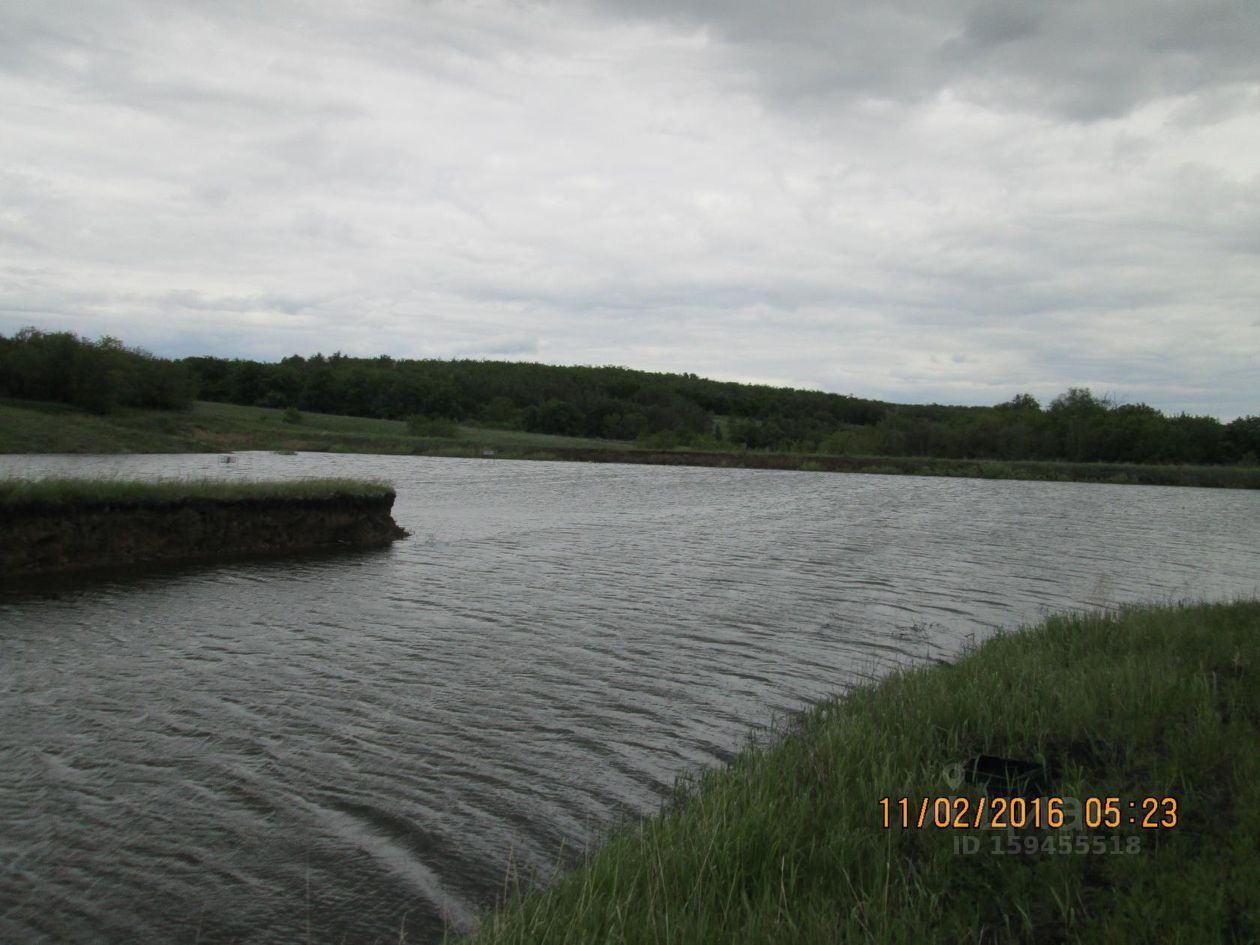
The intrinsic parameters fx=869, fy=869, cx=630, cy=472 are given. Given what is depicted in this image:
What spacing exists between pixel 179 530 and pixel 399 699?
10.9 m

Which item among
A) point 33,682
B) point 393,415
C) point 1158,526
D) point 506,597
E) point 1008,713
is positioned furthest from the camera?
point 393,415

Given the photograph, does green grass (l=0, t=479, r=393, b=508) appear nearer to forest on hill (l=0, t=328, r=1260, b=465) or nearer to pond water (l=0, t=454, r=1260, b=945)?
pond water (l=0, t=454, r=1260, b=945)

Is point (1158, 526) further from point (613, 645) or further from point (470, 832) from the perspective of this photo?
point (470, 832)

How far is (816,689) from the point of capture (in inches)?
384

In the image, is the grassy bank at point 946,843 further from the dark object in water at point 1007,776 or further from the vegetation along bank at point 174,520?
the vegetation along bank at point 174,520

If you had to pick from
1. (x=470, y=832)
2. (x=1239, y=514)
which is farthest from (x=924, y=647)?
(x=1239, y=514)


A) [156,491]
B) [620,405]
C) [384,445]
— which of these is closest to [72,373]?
[384,445]

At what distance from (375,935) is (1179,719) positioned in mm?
5687

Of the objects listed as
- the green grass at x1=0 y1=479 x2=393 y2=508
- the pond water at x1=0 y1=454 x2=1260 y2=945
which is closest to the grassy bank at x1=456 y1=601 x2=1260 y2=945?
the pond water at x1=0 y1=454 x2=1260 y2=945

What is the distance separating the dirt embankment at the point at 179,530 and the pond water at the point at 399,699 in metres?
1.04

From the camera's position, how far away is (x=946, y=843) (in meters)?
4.86

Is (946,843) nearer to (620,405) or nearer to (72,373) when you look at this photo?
(72,373)

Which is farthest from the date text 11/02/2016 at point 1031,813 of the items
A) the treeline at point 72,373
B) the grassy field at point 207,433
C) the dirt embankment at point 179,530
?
the treeline at point 72,373

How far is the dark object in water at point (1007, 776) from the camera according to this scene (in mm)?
5473
